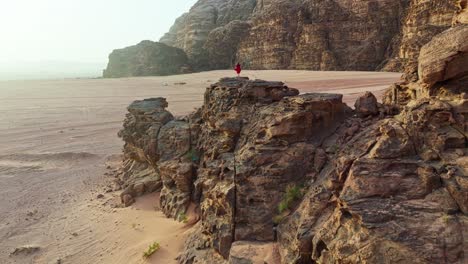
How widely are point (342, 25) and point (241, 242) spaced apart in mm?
32869

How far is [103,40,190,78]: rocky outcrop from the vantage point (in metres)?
46.3

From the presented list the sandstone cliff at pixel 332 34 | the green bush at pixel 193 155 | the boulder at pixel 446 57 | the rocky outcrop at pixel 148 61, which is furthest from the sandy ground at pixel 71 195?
the rocky outcrop at pixel 148 61

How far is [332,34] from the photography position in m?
35.6

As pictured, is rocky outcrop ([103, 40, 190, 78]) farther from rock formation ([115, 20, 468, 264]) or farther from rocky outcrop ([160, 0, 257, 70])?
rock formation ([115, 20, 468, 264])

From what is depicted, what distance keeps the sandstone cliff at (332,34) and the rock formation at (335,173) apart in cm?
2279

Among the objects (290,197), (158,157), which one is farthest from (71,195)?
(290,197)

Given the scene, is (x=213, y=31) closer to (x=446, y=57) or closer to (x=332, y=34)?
(x=332, y=34)

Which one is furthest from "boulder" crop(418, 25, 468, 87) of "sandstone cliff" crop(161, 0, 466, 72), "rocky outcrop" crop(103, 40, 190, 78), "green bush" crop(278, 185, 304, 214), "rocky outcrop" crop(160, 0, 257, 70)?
"rocky outcrop" crop(103, 40, 190, 78)

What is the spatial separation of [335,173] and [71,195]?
342 inches

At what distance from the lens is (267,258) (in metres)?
5.38

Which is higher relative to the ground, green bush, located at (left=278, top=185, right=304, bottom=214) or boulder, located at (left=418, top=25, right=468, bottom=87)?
boulder, located at (left=418, top=25, right=468, bottom=87)

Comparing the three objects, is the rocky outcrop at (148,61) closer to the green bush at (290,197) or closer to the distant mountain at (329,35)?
the distant mountain at (329,35)

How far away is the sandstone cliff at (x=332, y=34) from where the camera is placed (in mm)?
28531

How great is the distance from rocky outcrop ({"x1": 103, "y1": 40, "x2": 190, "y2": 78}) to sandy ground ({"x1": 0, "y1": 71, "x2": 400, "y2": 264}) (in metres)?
20.1
